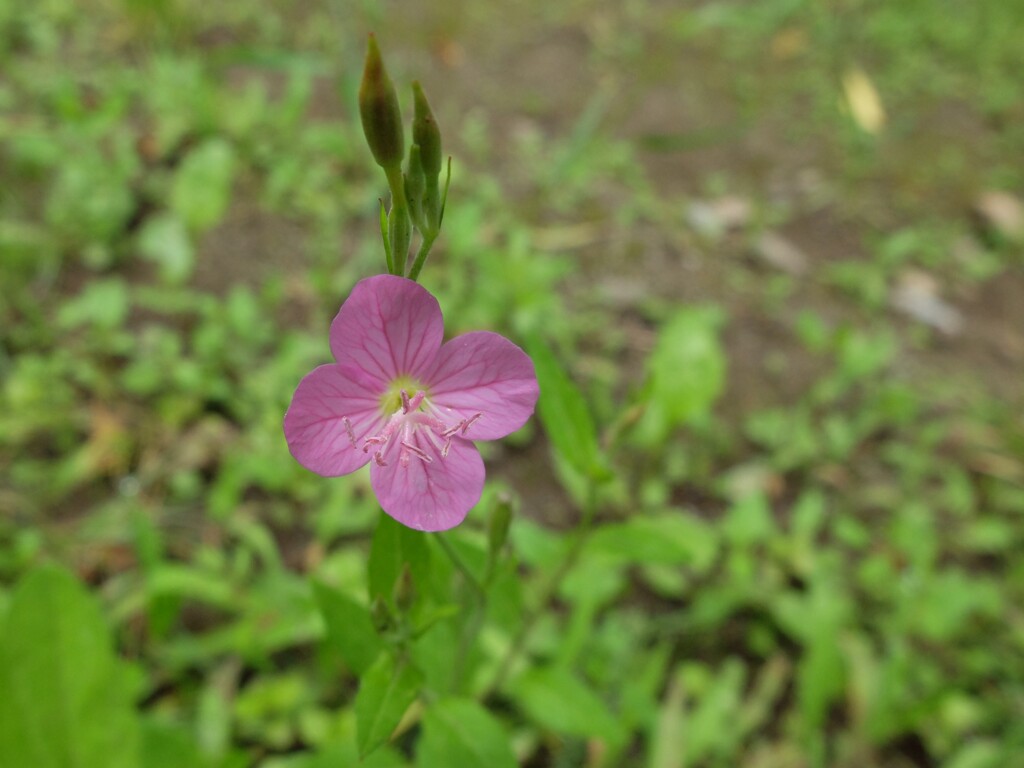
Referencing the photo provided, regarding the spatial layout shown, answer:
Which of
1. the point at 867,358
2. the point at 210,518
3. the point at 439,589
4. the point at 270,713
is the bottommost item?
the point at 867,358

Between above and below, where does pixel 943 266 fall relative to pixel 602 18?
below

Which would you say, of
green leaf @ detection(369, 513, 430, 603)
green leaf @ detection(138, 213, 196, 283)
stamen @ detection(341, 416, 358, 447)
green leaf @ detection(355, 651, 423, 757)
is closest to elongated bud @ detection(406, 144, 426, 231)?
stamen @ detection(341, 416, 358, 447)

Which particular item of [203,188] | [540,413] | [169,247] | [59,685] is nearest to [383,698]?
[540,413]

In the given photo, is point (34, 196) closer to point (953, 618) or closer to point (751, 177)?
point (751, 177)

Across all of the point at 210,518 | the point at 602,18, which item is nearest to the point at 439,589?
the point at 210,518

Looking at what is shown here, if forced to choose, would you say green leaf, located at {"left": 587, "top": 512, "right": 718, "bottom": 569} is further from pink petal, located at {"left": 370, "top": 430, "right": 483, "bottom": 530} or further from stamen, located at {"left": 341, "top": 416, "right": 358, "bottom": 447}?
stamen, located at {"left": 341, "top": 416, "right": 358, "bottom": 447}

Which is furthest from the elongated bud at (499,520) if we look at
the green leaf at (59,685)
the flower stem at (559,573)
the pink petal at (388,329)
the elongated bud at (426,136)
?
the green leaf at (59,685)

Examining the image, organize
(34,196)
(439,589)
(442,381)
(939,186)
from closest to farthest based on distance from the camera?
(442,381)
(439,589)
(34,196)
(939,186)

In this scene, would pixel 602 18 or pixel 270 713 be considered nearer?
pixel 270 713
